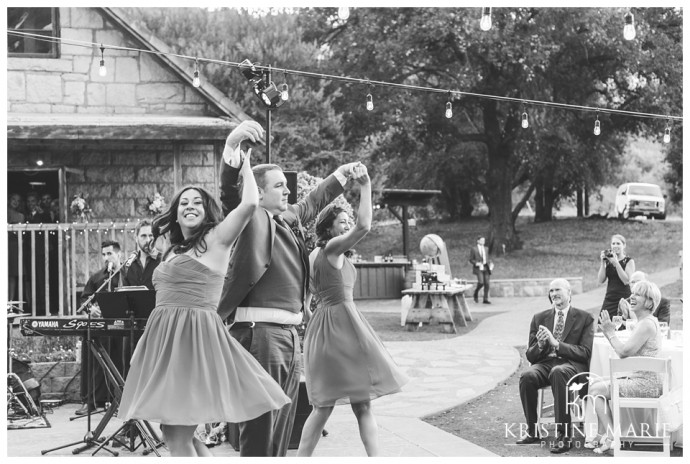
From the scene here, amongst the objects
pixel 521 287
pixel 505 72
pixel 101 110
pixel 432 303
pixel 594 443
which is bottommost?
pixel 594 443

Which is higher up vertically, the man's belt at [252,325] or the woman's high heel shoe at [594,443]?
the man's belt at [252,325]

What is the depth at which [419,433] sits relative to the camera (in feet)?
23.8

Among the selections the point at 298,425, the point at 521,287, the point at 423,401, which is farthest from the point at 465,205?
the point at 298,425

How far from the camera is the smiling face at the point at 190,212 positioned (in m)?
4.52

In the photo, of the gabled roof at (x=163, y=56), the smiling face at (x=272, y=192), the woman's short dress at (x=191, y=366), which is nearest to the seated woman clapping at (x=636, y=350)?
the smiling face at (x=272, y=192)

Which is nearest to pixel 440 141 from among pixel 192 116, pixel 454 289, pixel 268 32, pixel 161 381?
pixel 268 32

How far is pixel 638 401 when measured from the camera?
663 cm

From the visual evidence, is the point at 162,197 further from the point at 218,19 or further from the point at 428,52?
the point at 218,19

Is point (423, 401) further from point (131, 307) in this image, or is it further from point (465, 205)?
point (465, 205)

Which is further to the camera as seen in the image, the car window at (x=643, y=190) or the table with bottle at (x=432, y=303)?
the car window at (x=643, y=190)

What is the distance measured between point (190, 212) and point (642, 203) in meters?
36.9

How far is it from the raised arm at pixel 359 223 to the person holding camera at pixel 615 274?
5818 mm

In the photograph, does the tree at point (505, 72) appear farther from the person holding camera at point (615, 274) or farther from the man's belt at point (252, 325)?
the man's belt at point (252, 325)

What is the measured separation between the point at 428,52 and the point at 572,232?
11017 mm
